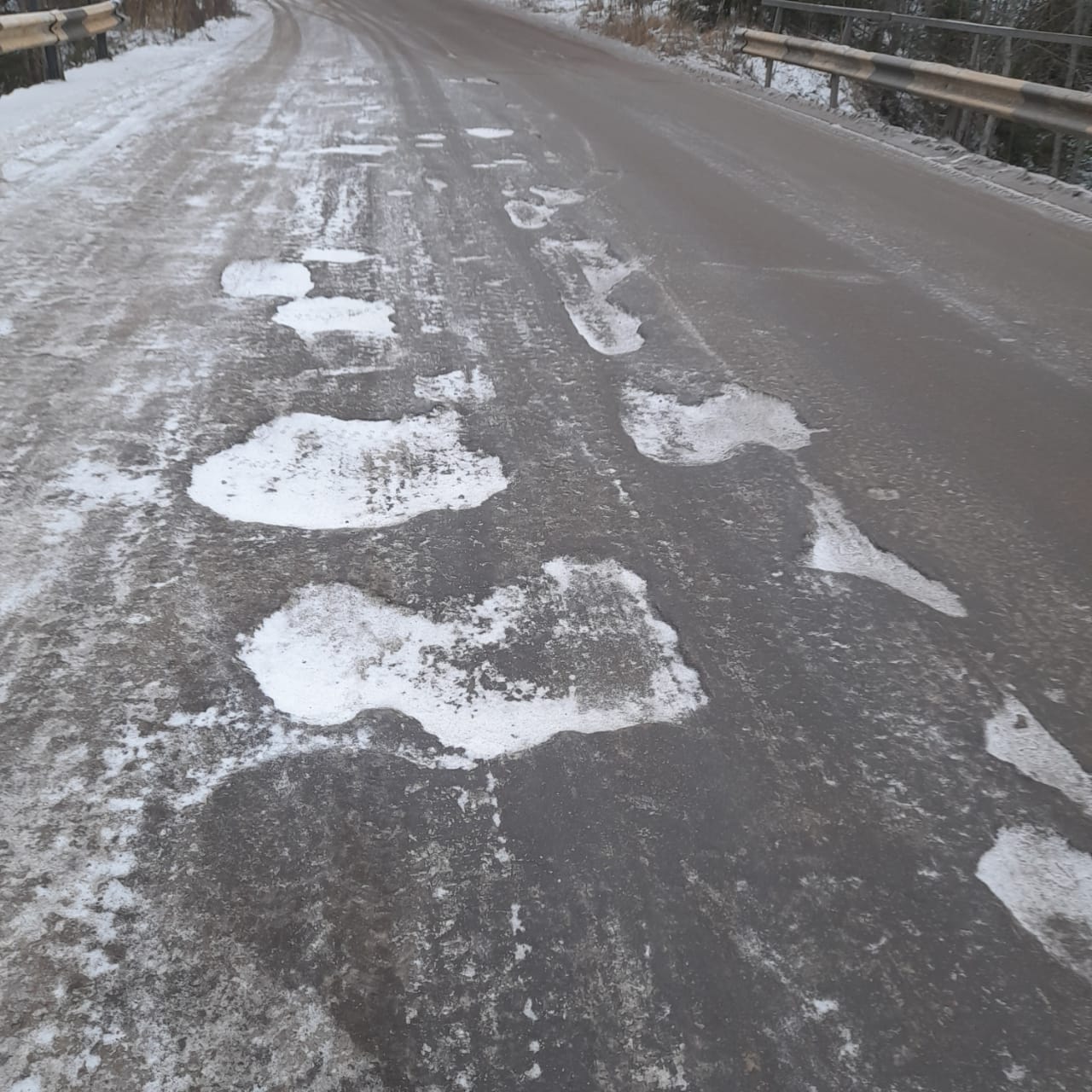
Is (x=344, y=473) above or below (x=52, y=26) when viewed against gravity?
below

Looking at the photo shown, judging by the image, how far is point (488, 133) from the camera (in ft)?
24.9

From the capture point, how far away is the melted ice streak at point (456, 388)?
3208 mm

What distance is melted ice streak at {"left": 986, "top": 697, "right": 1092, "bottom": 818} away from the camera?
1.79 meters

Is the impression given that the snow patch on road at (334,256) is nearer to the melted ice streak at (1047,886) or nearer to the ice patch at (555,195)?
the ice patch at (555,195)

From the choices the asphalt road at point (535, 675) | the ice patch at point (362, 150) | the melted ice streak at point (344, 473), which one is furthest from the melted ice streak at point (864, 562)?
the ice patch at point (362, 150)

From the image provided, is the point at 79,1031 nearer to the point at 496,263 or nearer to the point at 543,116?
the point at 496,263

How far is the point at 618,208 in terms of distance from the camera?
18.5 feet

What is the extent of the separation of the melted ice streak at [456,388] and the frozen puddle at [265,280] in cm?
109

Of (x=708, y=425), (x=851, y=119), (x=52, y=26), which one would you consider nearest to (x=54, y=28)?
(x=52, y=26)

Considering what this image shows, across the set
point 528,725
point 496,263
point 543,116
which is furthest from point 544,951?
point 543,116

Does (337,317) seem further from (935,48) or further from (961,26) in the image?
(935,48)

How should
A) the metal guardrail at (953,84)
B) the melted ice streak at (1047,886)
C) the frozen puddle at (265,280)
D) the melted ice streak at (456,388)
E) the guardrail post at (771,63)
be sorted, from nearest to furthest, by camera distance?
the melted ice streak at (1047,886)
the melted ice streak at (456,388)
the frozen puddle at (265,280)
the metal guardrail at (953,84)
the guardrail post at (771,63)

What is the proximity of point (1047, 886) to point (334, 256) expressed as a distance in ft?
13.2

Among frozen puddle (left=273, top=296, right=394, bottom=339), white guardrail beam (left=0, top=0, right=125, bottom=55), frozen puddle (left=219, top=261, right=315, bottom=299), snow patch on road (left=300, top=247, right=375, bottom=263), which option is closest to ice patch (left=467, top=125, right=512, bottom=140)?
snow patch on road (left=300, top=247, right=375, bottom=263)
